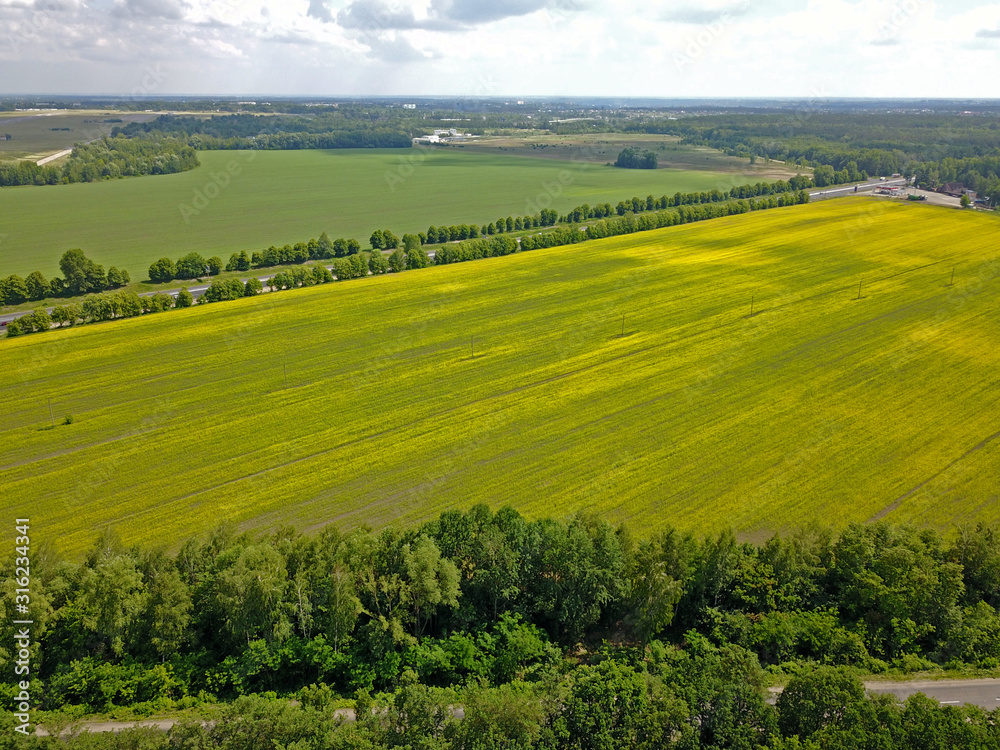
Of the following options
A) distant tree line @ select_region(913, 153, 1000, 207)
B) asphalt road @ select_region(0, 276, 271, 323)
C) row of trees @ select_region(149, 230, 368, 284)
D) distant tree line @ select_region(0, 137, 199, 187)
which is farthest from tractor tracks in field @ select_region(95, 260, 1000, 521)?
distant tree line @ select_region(0, 137, 199, 187)

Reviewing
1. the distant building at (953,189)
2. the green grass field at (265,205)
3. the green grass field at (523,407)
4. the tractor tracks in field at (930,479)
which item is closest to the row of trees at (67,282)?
the green grass field at (265,205)

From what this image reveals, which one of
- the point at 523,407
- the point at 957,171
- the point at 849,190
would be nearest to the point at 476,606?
the point at 523,407

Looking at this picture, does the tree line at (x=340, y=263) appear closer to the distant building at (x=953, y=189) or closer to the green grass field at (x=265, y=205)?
the green grass field at (x=265, y=205)

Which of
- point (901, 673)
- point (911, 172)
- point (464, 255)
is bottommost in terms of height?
point (901, 673)

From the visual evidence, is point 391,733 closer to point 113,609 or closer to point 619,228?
point 113,609

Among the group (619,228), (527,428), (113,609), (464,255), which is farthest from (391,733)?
(619,228)
